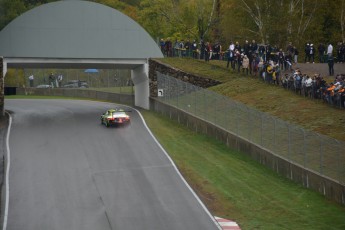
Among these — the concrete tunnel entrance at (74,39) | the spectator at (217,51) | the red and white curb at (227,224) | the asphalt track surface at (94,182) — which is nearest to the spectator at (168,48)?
the concrete tunnel entrance at (74,39)

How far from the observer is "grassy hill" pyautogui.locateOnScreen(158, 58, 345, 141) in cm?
3675

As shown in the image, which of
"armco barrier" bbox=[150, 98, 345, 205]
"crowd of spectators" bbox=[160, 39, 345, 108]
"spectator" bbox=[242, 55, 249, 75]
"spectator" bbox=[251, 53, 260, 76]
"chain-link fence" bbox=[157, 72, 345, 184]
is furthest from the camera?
"spectator" bbox=[242, 55, 249, 75]

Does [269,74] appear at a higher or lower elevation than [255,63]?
lower

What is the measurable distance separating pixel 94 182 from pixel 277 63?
20451mm

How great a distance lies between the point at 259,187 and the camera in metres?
33.2

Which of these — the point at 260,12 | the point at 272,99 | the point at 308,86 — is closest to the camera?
the point at 308,86

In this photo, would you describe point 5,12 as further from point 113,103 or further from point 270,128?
point 270,128

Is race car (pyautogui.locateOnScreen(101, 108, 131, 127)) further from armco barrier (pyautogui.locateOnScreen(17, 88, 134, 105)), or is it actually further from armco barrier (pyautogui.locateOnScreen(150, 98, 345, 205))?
armco barrier (pyautogui.locateOnScreen(17, 88, 134, 105))

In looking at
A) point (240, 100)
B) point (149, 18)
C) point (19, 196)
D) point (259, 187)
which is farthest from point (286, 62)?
point (149, 18)

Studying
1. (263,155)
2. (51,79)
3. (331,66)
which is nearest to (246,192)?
(263,155)

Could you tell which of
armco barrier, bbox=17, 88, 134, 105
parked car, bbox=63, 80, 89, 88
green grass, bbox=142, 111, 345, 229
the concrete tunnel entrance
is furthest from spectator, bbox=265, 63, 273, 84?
parked car, bbox=63, 80, 89, 88

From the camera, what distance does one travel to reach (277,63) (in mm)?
49281

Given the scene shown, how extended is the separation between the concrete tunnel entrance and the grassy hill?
120 inches

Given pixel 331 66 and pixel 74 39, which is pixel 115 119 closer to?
pixel 74 39
